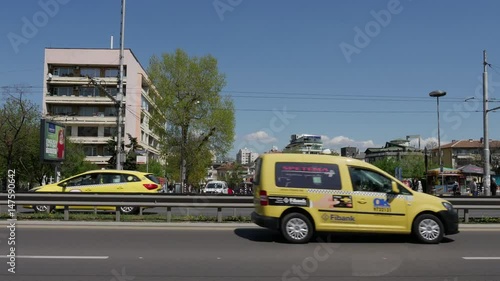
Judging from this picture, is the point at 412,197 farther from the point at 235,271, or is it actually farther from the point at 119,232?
the point at 119,232

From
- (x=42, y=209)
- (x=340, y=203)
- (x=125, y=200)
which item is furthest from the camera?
(x=42, y=209)

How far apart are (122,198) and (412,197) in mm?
8594

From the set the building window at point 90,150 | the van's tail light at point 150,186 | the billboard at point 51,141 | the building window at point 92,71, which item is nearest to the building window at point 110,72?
the building window at point 92,71

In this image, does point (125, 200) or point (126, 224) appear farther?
point (125, 200)

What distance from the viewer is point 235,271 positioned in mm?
7688

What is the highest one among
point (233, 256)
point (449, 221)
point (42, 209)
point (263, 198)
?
point (263, 198)

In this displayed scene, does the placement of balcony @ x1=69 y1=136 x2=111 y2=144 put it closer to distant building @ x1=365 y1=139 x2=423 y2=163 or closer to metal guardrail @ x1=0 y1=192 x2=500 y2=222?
metal guardrail @ x1=0 y1=192 x2=500 y2=222

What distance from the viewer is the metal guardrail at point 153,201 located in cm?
1415

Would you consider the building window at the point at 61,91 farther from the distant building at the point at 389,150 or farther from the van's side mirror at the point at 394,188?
the distant building at the point at 389,150

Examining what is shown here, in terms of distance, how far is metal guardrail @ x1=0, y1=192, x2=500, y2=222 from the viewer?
14148 mm

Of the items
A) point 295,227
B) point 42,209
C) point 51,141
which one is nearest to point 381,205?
point 295,227

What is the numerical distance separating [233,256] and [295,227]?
2.01 m

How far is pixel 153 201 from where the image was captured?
14.6m

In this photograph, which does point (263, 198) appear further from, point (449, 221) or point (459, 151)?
point (459, 151)
